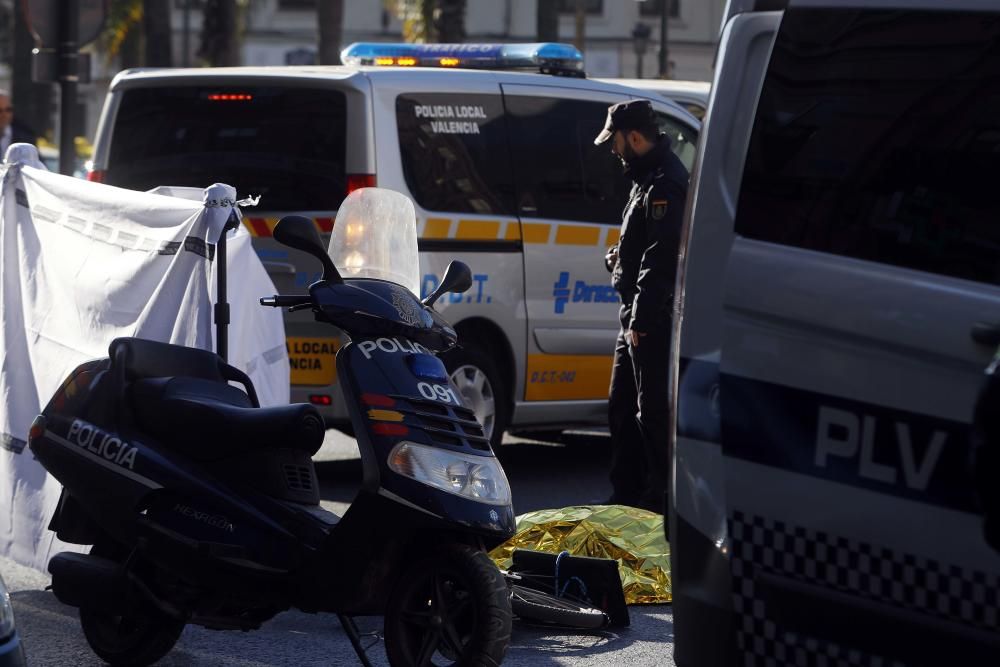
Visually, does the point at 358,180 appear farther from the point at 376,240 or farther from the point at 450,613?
the point at 450,613

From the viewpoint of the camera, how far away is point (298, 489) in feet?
16.4

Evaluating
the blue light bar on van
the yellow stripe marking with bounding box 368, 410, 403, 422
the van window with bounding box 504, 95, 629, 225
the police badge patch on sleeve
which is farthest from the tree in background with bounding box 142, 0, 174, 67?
the yellow stripe marking with bounding box 368, 410, 403, 422

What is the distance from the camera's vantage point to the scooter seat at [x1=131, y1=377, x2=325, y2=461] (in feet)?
15.8

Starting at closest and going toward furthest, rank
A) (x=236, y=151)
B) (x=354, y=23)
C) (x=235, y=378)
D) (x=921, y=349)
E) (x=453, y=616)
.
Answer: (x=921, y=349) → (x=453, y=616) → (x=235, y=378) → (x=236, y=151) → (x=354, y=23)

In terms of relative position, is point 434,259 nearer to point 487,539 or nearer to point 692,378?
point 487,539

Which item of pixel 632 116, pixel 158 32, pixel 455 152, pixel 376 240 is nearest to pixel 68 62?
pixel 455 152

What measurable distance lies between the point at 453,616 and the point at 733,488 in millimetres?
1347

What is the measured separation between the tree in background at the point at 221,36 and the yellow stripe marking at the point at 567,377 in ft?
45.1

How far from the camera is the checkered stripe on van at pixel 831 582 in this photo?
307 centimetres

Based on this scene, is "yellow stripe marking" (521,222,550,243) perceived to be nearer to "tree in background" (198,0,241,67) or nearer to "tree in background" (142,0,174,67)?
"tree in background" (198,0,241,67)

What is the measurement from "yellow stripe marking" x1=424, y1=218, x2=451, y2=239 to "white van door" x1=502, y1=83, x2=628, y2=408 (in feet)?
1.71

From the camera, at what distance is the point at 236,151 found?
26.7 feet

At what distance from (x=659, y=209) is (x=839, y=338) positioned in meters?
3.96

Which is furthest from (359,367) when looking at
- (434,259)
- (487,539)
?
(434,259)
